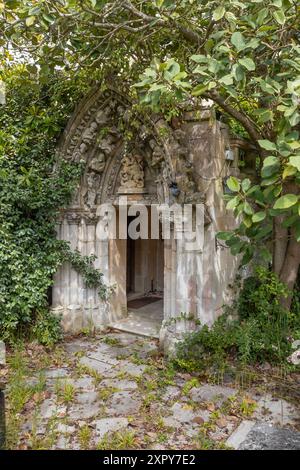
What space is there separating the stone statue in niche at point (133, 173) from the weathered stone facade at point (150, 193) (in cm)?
1

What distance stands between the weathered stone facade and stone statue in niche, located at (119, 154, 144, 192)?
1cm

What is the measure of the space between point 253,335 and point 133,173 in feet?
9.39

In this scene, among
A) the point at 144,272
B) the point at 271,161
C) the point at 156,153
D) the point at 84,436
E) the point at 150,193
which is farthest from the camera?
the point at 144,272


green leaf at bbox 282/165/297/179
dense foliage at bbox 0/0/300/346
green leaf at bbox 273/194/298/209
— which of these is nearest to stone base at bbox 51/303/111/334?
dense foliage at bbox 0/0/300/346

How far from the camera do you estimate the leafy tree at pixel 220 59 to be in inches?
104

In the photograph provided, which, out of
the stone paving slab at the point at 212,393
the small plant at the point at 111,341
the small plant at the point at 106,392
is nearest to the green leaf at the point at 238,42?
the stone paving slab at the point at 212,393

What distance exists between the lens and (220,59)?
2.99 metres

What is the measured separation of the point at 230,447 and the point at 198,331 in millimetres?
1668

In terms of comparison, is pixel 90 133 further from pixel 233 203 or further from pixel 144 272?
pixel 144 272

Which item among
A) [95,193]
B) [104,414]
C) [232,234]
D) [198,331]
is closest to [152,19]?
[232,234]

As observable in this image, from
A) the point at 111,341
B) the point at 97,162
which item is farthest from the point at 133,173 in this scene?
the point at 111,341
